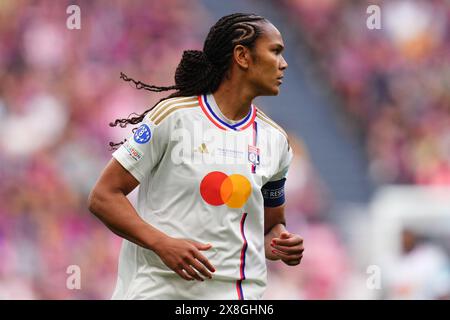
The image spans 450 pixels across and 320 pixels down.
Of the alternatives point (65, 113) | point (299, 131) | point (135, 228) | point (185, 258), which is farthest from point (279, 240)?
point (299, 131)

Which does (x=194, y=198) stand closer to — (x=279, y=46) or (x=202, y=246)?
(x=202, y=246)

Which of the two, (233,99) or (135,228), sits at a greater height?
(233,99)

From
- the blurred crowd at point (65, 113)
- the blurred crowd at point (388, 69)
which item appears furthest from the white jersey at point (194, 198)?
the blurred crowd at point (388, 69)

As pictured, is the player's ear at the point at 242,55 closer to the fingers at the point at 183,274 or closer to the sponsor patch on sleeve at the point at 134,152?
the sponsor patch on sleeve at the point at 134,152

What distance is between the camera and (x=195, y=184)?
3.93 meters

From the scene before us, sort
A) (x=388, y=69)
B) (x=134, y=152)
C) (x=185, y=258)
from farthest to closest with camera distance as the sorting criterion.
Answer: (x=388, y=69) < (x=134, y=152) < (x=185, y=258)

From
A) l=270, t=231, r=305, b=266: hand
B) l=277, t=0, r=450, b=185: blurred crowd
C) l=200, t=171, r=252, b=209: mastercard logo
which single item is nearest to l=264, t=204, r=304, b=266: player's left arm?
l=270, t=231, r=305, b=266: hand

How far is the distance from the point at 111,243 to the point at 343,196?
7.67ft

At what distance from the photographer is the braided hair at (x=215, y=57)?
13.5ft

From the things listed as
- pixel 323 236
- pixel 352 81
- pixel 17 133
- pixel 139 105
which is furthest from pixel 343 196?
pixel 17 133

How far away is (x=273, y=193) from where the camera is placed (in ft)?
14.3

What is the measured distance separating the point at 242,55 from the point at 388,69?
5984 millimetres

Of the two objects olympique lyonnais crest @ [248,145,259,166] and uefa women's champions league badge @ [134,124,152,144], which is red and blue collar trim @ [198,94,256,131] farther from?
uefa women's champions league badge @ [134,124,152,144]
